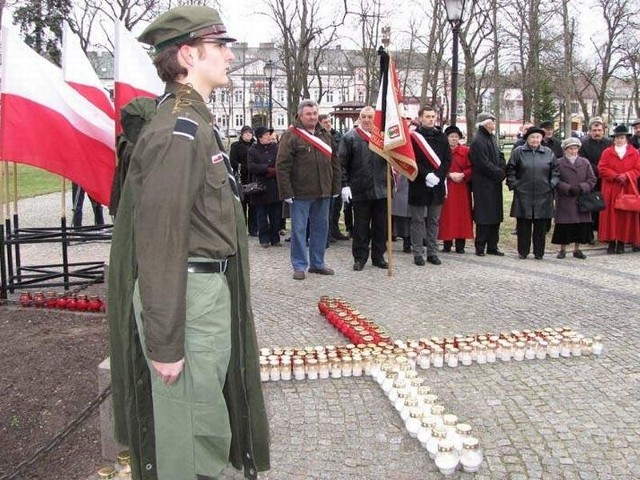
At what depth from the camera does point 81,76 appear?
270 inches

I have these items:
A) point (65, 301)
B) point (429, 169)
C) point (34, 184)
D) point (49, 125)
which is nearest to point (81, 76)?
point (49, 125)

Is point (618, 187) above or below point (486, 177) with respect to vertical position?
below

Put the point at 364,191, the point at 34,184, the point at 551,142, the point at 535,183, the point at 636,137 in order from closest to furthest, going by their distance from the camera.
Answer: the point at 364,191, the point at 535,183, the point at 636,137, the point at 551,142, the point at 34,184

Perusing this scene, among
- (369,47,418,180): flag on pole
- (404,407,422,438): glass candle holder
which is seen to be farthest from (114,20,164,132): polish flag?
(404,407,422,438): glass candle holder

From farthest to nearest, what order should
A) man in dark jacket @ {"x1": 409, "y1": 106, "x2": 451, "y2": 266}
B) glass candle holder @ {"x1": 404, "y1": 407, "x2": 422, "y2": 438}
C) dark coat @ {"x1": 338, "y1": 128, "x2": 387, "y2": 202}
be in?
man in dark jacket @ {"x1": 409, "y1": 106, "x2": 451, "y2": 266} → dark coat @ {"x1": 338, "y1": 128, "x2": 387, "y2": 202} → glass candle holder @ {"x1": 404, "y1": 407, "x2": 422, "y2": 438}

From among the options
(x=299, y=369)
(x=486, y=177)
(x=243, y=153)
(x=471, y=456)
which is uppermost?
(x=243, y=153)

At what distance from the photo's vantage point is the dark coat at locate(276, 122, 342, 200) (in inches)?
320

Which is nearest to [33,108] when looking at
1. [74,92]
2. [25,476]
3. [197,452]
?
[74,92]

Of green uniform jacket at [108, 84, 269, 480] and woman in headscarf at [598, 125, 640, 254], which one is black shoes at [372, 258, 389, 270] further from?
green uniform jacket at [108, 84, 269, 480]

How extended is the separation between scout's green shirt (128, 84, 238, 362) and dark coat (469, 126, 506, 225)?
7.78m

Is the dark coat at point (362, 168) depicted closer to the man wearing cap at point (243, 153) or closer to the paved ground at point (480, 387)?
the paved ground at point (480, 387)

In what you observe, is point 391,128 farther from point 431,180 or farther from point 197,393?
point 197,393

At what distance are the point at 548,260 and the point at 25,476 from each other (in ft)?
24.9

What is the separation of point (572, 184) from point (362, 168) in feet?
10.6
